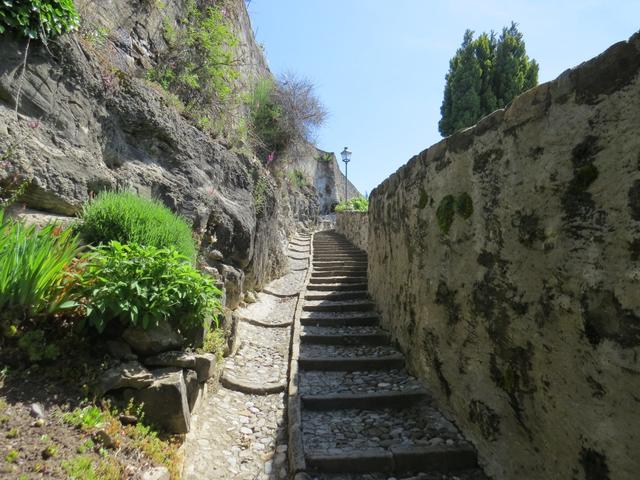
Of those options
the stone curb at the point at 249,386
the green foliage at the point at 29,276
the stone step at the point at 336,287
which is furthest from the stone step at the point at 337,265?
the green foliage at the point at 29,276

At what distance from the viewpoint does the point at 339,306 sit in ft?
18.9

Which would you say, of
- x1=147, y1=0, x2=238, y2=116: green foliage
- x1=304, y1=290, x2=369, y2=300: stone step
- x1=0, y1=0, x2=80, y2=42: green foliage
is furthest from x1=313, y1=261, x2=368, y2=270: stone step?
x1=0, y1=0, x2=80, y2=42: green foliage

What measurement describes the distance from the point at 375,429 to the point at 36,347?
8.07 ft

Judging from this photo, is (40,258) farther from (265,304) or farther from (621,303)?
(265,304)

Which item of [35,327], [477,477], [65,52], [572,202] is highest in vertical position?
[65,52]

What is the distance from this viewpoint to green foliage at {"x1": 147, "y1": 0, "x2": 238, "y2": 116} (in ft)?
21.1

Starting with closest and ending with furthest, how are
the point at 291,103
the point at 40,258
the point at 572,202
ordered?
the point at 572,202 < the point at 40,258 < the point at 291,103

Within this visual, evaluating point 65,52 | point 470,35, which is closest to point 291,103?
point 65,52

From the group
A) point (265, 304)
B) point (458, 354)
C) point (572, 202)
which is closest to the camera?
point (572, 202)

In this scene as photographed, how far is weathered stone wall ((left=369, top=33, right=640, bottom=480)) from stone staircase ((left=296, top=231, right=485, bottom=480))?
22cm

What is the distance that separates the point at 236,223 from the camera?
229 inches

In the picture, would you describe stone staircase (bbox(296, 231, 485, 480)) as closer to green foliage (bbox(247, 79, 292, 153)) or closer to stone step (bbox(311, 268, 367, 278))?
stone step (bbox(311, 268, 367, 278))

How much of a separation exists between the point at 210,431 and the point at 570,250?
2782 millimetres

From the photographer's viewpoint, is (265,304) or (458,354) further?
(265,304)
